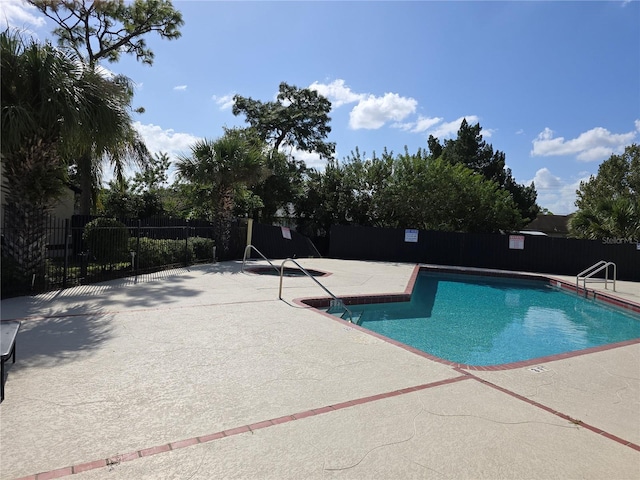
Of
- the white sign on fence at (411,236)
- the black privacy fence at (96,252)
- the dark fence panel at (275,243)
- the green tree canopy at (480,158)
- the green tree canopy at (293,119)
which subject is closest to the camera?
the black privacy fence at (96,252)

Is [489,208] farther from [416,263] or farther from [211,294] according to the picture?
[211,294]

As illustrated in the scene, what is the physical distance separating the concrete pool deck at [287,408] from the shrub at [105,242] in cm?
527

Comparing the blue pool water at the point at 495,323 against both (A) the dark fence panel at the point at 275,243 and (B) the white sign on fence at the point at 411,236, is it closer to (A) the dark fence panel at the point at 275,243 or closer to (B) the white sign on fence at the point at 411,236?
(B) the white sign on fence at the point at 411,236

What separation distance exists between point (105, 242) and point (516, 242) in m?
17.2

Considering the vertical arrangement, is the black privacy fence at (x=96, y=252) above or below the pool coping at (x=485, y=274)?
above

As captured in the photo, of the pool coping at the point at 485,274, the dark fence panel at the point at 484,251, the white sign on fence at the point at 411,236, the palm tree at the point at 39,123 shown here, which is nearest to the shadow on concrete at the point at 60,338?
the palm tree at the point at 39,123

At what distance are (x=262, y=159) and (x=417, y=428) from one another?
1472 cm

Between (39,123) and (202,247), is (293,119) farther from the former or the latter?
(39,123)

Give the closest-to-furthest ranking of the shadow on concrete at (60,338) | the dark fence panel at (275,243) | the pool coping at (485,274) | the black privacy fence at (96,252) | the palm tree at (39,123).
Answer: the shadow on concrete at (60,338) < the pool coping at (485,274) < the palm tree at (39,123) < the black privacy fence at (96,252) < the dark fence panel at (275,243)

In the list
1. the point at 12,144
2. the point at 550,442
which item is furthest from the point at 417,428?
the point at 12,144

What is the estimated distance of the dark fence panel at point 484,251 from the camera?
57.7 ft

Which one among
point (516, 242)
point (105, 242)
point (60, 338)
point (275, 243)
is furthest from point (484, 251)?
point (60, 338)

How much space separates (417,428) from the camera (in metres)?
3.29

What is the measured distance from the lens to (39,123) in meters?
7.98
